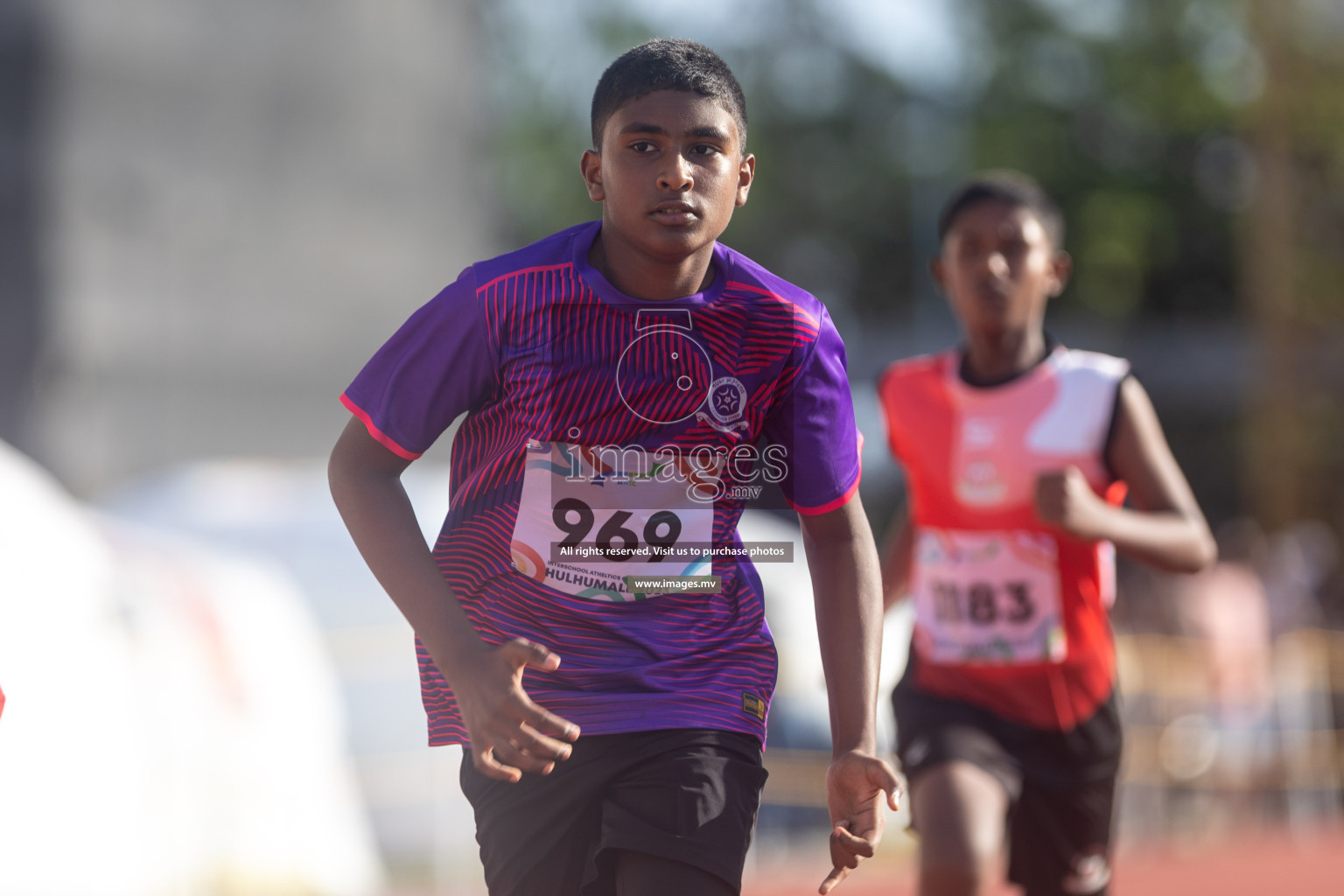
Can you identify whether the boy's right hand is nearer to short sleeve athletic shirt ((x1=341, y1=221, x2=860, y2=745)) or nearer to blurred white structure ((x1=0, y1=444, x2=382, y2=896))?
short sleeve athletic shirt ((x1=341, y1=221, x2=860, y2=745))

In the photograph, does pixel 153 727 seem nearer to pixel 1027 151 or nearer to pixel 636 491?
pixel 636 491

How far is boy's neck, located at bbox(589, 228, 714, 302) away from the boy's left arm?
1.49ft

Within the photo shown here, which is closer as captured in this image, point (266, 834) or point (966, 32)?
point (266, 834)

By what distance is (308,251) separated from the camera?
60.0ft

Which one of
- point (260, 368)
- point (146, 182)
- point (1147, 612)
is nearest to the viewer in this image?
point (1147, 612)

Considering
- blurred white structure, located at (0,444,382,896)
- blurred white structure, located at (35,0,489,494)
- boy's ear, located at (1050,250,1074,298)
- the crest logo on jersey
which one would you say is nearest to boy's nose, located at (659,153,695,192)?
the crest logo on jersey

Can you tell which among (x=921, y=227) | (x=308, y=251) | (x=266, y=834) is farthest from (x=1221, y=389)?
(x=266, y=834)

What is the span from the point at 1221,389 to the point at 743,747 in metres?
37.0

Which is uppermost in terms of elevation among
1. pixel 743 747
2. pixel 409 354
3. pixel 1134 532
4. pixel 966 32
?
pixel 966 32

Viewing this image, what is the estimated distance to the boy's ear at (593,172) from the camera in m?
2.88

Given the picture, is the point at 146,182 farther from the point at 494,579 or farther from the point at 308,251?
the point at 494,579

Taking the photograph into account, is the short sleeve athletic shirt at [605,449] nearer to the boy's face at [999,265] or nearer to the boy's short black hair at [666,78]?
the boy's short black hair at [666,78]

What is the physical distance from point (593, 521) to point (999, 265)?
2.12 metres

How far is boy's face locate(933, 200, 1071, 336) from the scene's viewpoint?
459 cm
